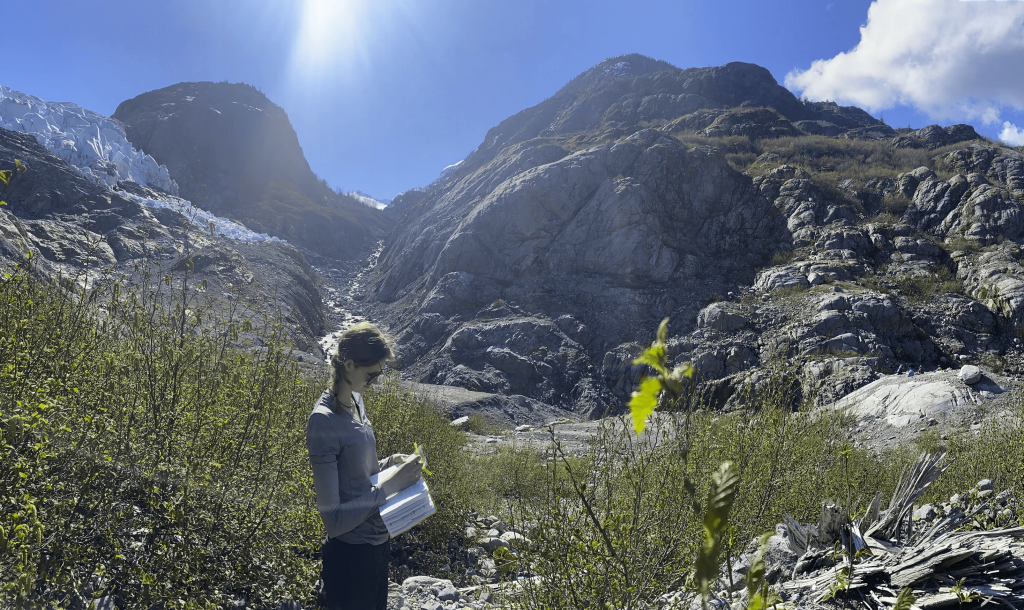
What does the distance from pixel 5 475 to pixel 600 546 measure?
8.81 ft

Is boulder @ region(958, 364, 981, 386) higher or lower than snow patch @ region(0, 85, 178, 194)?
lower

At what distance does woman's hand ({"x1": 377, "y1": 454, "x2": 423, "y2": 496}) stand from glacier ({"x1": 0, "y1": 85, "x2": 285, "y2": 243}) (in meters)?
42.0

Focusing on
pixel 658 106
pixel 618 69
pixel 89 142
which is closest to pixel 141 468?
pixel 658 106

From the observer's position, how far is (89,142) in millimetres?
46125

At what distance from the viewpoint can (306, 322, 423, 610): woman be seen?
198cm

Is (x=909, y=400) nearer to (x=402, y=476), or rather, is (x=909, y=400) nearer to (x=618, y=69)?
(x=402, y=476)

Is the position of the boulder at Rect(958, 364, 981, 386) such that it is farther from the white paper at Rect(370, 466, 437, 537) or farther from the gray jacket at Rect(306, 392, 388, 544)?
the gray jacket at Rect(306, 392, 388, 544)

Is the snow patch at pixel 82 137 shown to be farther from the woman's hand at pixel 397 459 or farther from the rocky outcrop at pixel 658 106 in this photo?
the woman's hand at pixel 397 459

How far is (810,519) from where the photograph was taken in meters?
4.16

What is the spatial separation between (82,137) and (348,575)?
62.8 m

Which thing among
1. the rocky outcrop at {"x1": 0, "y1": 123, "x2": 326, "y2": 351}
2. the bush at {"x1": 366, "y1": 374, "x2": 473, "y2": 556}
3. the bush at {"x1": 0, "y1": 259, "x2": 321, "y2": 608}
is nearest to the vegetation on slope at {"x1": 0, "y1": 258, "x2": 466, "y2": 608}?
the bush at {"x1": 0, "y1": 259, "x2": 321, "y2": 608}

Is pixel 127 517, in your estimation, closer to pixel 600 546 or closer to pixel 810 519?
pixel 600 546

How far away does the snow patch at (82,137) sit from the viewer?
4219 cm

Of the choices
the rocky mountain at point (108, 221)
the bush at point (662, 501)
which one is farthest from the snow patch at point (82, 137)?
the bush at point (662, 501)
